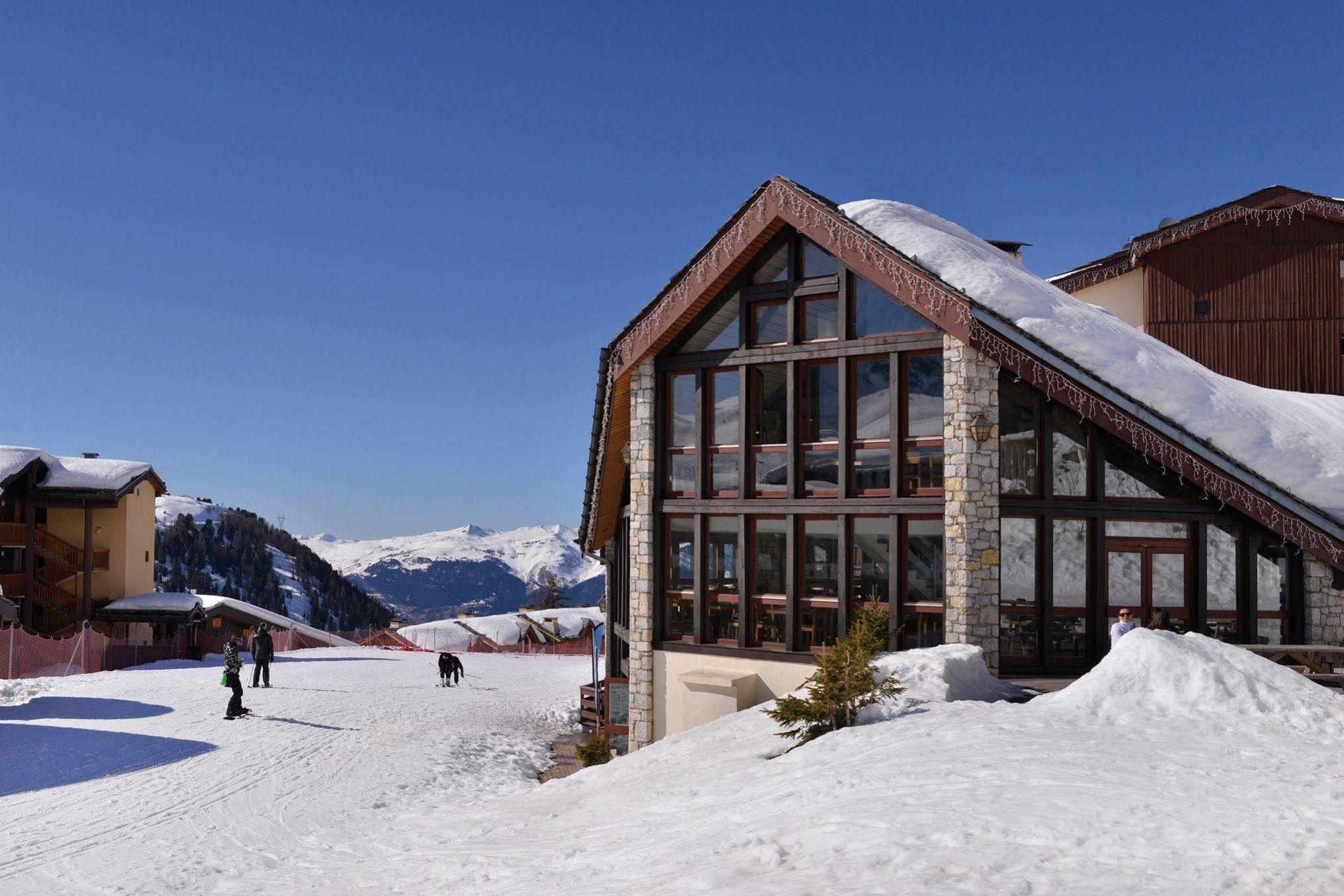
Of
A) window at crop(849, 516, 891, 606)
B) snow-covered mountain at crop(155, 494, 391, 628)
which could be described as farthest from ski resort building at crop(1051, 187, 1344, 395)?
snow-covered mountain at crop(155, 494, 391, 628)

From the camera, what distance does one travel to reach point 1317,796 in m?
7.31

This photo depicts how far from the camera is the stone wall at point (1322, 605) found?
45.0ft

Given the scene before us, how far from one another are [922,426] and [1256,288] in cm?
1711

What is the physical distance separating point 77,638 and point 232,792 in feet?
60.9

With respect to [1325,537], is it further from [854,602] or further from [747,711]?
[747,711]

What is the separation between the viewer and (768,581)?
15.6 m

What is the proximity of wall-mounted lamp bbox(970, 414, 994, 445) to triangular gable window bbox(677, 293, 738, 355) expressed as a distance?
439 cm

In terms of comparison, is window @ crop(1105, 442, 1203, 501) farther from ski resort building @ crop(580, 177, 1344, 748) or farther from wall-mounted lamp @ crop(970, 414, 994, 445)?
wall-mounted lamp @ crop(970, 414, 994, 445)

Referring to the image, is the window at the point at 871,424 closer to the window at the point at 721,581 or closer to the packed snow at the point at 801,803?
the window at the point at 721,581

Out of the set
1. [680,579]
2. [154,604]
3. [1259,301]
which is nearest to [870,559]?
[680,579]

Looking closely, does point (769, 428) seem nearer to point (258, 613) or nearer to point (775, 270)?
point (775, 270)

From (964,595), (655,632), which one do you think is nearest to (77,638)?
(655,632)

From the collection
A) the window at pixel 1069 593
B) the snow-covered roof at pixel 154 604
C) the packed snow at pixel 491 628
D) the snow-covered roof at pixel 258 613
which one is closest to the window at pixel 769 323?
the window at pixel 1069 593

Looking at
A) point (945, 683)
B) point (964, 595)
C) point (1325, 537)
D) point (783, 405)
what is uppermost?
point (783, 405)
